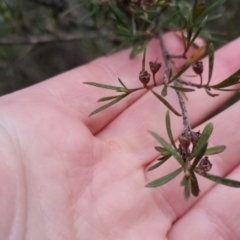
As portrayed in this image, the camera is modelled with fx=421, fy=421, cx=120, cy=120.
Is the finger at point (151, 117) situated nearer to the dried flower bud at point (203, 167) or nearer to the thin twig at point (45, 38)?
the thin twig at point (45, 38)

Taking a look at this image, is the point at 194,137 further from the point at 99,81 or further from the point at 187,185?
the point at 99,81

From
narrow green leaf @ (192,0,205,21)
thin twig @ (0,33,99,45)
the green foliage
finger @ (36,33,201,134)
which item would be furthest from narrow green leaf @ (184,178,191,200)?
thin twig @ (0,33,99,45)

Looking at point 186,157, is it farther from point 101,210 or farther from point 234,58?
point 234,58

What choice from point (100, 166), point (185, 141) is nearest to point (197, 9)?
point (185, 141)

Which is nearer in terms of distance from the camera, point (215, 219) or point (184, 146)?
point (184, 146)

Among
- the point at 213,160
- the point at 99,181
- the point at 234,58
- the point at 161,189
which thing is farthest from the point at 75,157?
the point at 234,58

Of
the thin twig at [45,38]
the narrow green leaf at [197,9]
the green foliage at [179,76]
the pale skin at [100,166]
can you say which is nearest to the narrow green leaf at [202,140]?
the green foliage at [179,76]
